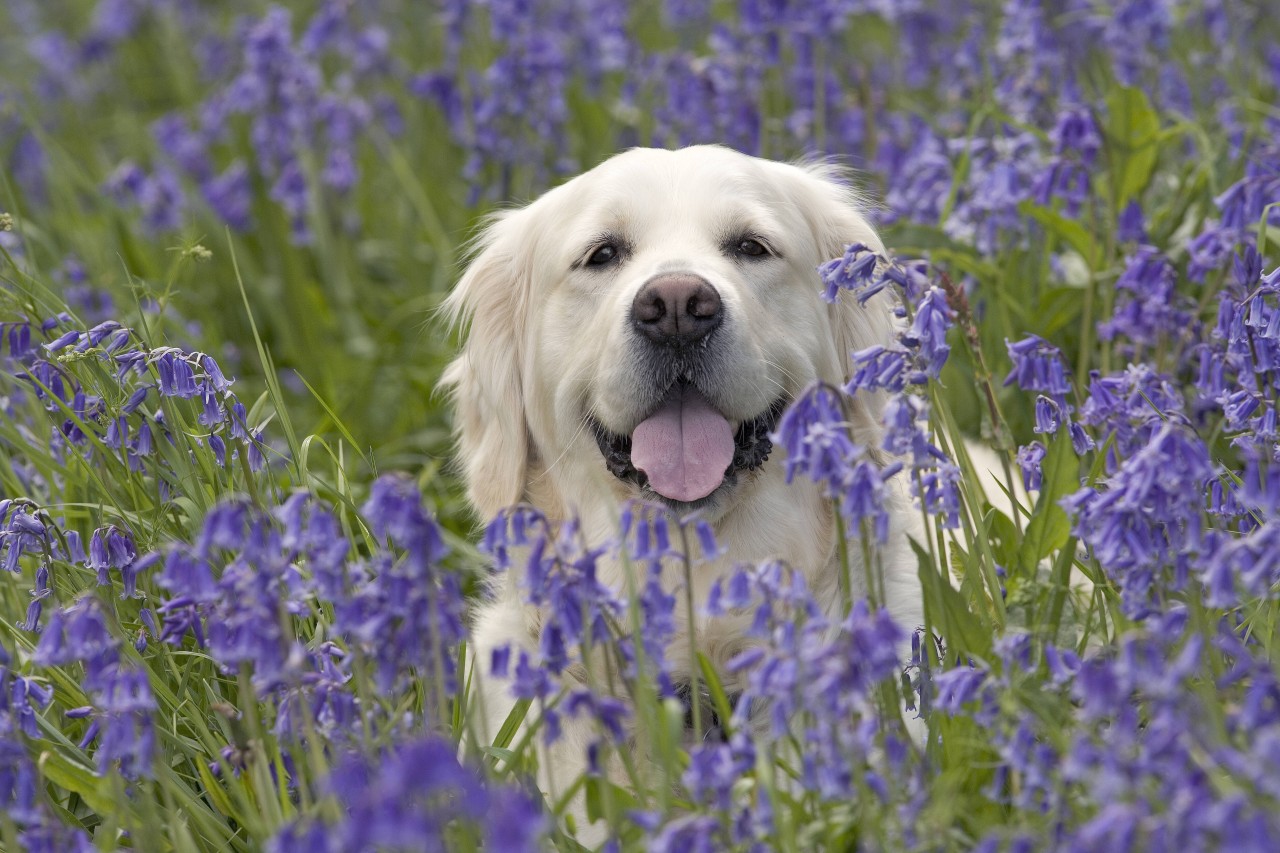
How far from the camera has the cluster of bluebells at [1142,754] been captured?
1.49 meters

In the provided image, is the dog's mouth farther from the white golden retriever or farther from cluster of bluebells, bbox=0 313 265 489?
cluster of bluebells, bbox=0 313 265 489

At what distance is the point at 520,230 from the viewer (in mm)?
3725

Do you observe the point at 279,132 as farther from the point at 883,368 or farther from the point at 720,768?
the point at 720,768

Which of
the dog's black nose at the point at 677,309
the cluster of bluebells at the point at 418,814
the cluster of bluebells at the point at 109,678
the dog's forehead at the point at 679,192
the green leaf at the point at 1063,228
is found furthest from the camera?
the green leaf at the point at 1063,228

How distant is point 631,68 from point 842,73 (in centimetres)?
98

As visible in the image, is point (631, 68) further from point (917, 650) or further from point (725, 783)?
point (725, 783)

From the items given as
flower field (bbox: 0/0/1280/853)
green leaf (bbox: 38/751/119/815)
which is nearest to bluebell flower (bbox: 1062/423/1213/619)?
flower field (bbox: 0/0/1280/853)

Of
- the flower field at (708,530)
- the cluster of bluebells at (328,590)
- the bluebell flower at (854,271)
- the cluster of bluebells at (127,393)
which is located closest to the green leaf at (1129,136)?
the flower field at (708,530)

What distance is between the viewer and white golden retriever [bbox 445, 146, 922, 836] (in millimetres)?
3057

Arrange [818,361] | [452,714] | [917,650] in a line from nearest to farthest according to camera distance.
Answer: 1. [917,650]
2. [452,714]
3. [818,361]

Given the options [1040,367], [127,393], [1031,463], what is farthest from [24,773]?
[1040,367]

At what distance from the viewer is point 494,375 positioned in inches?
144

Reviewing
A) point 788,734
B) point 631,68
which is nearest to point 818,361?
point 788,734

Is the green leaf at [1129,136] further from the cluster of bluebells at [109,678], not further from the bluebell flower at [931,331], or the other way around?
the cluster of bluebells at [109,678]
